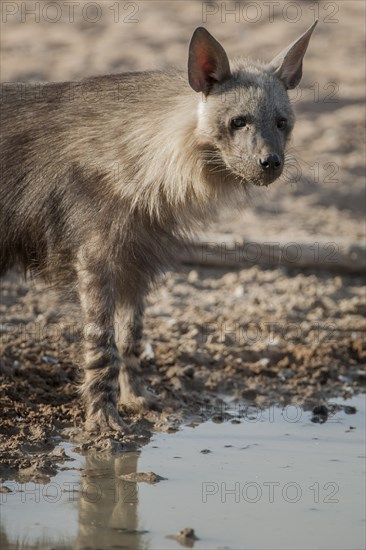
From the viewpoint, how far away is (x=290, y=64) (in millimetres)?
5891

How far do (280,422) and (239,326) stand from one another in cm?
147

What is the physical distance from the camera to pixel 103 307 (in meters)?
5.86

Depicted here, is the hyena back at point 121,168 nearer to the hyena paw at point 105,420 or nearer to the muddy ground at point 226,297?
the hyena paw at point 105,420

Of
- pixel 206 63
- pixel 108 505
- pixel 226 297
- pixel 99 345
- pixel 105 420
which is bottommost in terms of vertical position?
pixel 108 505

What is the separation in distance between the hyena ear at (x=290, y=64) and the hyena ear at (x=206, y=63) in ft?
0.98

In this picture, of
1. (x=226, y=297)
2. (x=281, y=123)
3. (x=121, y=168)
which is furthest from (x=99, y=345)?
(x=226, y=297)

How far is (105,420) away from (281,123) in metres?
1.69

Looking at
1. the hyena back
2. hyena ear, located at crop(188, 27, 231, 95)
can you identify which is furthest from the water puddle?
hyena ear, located at crop(188, 27, 231, 95)

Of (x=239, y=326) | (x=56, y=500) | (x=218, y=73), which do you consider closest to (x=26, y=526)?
(x=56, y=500)

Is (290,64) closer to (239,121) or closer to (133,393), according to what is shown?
Result: (239,121)

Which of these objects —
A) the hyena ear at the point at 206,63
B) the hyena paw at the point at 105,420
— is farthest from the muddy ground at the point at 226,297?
the hyena ear at the point at 206,63

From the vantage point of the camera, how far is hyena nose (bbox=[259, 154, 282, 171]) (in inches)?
215

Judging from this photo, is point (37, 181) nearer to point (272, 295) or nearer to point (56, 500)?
point (56, 500)

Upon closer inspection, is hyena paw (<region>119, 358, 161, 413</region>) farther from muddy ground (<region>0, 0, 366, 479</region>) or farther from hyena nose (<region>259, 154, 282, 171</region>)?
hyena nose (<region>259, 154, 282, 171</region>)
